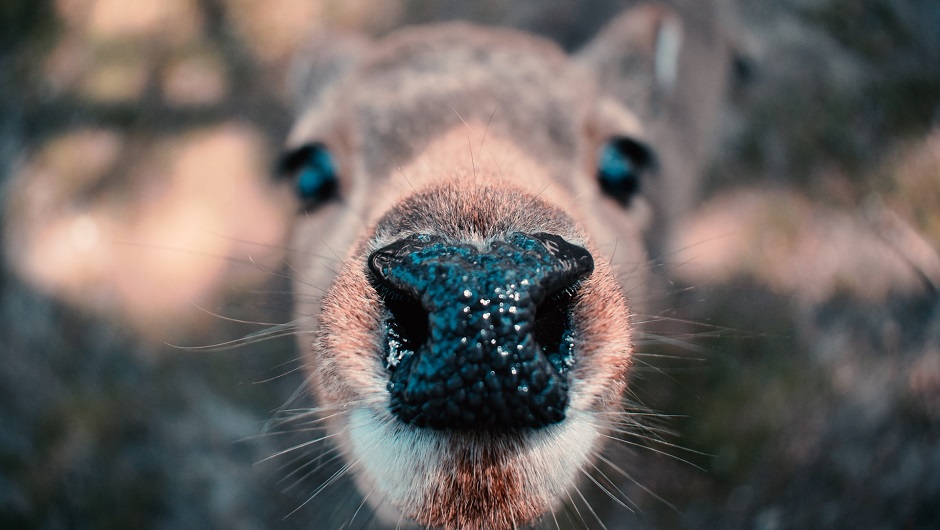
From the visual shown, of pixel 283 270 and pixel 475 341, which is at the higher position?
pixel 475 341

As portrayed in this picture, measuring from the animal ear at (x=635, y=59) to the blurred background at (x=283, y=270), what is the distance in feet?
1.67

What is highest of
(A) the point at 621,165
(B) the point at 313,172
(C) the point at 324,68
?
(C) the point at 324,68

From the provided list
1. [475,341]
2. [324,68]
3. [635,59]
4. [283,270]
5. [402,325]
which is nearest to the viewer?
[475,341]

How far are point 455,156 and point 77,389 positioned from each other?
4.36 meters

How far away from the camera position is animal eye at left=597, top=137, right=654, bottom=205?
3.21m

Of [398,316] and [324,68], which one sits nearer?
[398,316]

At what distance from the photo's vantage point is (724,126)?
5.87 meters

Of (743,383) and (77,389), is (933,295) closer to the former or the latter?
(743,383)

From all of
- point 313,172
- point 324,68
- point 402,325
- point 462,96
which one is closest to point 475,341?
point 402,325

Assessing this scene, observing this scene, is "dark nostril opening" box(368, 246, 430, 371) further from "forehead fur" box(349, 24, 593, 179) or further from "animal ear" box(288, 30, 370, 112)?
"animal ear" box(288, 30, 370, 112)

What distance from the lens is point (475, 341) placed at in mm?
1721

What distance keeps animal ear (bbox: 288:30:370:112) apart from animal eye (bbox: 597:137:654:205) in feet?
4.52

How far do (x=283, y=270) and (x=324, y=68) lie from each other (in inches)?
57.4

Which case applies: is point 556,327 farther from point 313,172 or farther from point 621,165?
point 313,172
